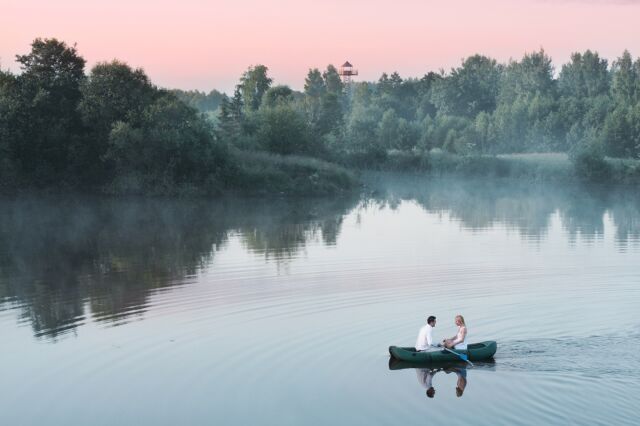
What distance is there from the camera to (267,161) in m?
87.8

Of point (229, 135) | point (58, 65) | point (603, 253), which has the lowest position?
point (603, 253)

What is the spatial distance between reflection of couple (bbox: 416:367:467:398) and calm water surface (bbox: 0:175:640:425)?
0.33 ft

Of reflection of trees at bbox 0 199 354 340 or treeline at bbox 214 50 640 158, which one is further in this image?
treeline at bbox 214 50 640 158

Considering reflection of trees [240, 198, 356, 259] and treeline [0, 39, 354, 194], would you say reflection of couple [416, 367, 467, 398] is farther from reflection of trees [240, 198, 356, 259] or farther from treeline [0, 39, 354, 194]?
treeline [0, 39, 354, 194]

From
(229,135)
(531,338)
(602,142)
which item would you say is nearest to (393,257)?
(531,338)

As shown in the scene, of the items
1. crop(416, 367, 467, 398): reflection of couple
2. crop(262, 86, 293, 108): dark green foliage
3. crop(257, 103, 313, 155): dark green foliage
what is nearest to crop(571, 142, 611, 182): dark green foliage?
crop(257, 103, 313, 155): dark green foliage

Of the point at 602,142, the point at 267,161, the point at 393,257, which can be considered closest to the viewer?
the point at 393,257

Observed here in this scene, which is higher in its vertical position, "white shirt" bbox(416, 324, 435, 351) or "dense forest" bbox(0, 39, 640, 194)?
"dense forest" bbox(0, 39, 640, 194)

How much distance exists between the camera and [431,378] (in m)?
22.2

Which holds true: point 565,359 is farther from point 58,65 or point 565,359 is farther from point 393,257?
point 58,65

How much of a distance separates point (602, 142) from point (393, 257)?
89.4 meters

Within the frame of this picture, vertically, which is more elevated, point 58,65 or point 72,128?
point 58,65

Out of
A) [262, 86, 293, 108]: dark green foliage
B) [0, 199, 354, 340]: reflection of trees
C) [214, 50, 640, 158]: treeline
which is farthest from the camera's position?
[262, 86, 293, 108]: dark green foliage

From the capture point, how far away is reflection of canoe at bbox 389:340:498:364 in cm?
2284
